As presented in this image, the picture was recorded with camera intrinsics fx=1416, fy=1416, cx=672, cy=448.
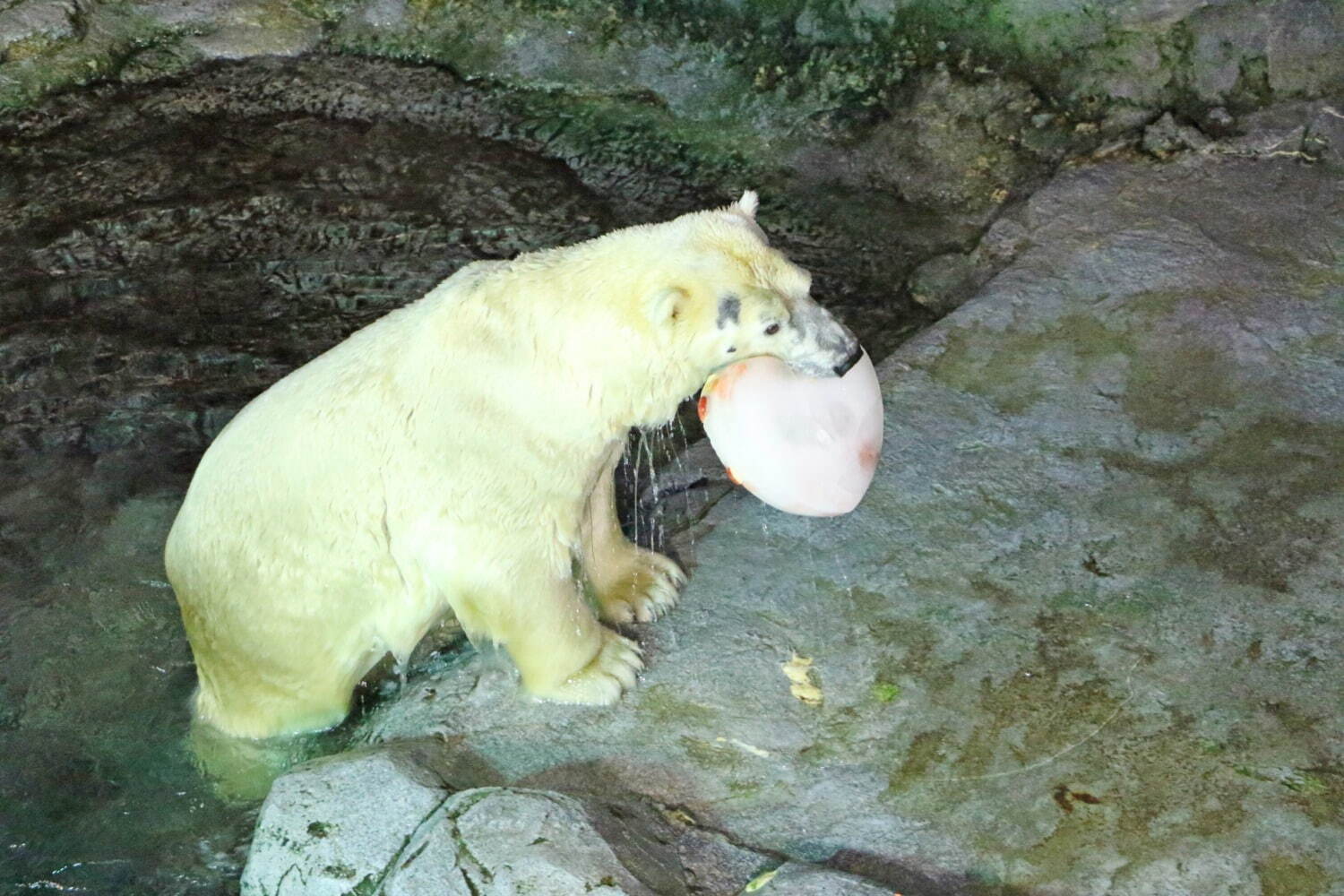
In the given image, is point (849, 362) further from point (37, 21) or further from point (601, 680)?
point (37, 21)

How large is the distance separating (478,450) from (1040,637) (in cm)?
174

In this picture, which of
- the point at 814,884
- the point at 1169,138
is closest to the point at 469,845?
the point at 814,884

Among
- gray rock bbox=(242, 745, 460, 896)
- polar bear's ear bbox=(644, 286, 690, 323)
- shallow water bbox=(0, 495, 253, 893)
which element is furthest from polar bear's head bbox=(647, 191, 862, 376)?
shallow water bbox=(0, 495, 253, 893)

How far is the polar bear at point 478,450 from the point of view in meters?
3.73

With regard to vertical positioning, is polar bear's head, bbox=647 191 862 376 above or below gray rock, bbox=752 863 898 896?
above

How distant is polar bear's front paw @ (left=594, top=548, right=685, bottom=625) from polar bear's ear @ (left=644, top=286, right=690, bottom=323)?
3.69ft

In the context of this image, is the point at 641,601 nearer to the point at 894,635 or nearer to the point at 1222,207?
the point at 894,635

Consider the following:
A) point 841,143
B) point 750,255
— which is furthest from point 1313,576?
point 841,143

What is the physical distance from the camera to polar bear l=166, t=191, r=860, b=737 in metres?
3.73

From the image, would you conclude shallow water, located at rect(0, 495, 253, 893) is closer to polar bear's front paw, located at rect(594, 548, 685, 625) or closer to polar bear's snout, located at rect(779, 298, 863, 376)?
polar bear's front paw, located at rect(594, 548, 685, 625)

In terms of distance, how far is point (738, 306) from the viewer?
3652 mm

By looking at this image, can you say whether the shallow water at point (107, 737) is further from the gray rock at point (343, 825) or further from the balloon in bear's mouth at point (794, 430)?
the balloon in bear's mouth at point (794, 430)

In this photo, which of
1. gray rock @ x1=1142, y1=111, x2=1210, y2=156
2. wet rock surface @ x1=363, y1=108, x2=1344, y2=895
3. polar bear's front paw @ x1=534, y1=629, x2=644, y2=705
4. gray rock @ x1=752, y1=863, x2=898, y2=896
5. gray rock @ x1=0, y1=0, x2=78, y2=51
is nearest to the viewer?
gray rock @ x1=752, y1=863, x2=898, y2=896

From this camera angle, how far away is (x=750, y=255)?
12.2 ft
